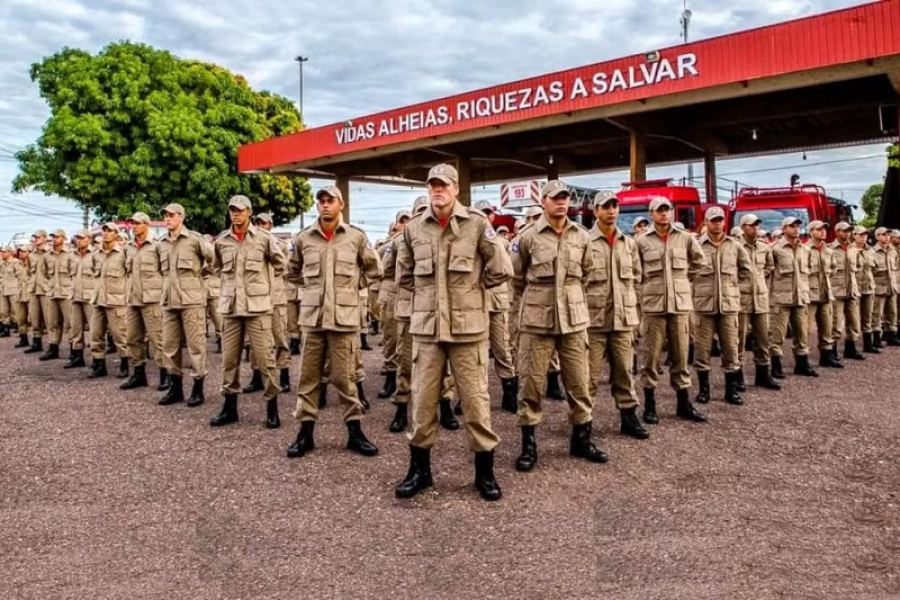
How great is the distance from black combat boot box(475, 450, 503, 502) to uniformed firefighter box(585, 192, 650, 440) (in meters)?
1.51

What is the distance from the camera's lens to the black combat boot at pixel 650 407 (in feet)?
20.2

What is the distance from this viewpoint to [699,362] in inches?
278

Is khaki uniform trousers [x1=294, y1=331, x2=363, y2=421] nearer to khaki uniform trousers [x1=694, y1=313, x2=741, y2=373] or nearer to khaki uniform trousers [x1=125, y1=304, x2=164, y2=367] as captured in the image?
khaki uniform trousers [x1=125, y1=304, x2=164, y2=367]

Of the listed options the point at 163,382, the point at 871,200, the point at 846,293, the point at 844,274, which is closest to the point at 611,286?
the point at 163,382

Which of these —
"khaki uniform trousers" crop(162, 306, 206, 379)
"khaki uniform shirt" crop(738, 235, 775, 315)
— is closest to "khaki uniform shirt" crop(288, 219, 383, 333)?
"khaki uniform trousers" crop(162, 306, 206, 379)

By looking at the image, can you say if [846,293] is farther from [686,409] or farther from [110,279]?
[110,279]

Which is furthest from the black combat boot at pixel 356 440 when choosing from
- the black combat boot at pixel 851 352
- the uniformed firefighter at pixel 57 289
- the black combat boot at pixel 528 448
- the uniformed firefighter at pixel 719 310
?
the black combat boot at pixel 851 352

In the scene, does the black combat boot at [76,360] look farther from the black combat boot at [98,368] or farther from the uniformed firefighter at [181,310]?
the uniformed firefighter at [181,310]

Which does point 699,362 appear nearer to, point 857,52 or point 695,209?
point 695,209

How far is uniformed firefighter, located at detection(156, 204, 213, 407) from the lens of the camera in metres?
7.02

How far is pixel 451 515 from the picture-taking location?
404 cm

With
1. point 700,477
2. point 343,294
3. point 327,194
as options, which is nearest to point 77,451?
point 343,294

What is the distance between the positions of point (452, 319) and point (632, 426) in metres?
2.26

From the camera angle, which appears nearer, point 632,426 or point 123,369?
point 632,426
